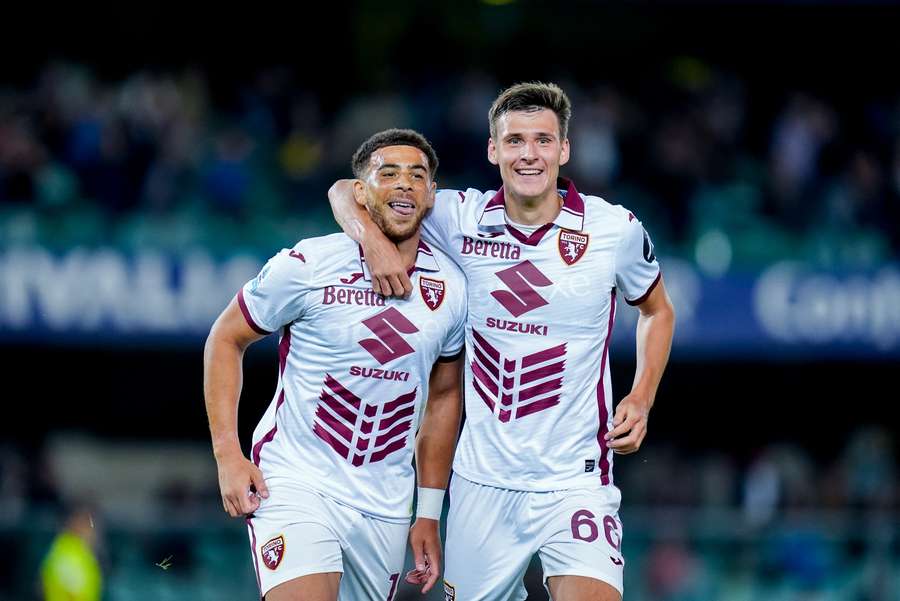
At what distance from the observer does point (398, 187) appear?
584 cm

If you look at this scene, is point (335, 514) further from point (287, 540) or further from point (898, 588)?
point (898, 588)

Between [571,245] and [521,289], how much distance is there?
278 mm

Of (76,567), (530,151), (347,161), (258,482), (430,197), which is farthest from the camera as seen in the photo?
(347,161)

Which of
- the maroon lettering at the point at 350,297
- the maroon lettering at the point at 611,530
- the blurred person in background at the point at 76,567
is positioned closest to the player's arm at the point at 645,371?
the maroon lettering at the point at 611,530

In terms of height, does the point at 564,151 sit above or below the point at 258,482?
above

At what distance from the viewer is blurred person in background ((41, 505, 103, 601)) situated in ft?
35.8

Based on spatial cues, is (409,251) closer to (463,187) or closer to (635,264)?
(635,264)

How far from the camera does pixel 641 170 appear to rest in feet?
48.2

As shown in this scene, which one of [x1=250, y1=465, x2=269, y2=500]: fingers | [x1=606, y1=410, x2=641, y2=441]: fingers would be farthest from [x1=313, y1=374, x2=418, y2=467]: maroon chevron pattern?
[x1=606, y1=410, x2=641, y2=441]: fingers

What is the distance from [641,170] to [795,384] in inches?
158

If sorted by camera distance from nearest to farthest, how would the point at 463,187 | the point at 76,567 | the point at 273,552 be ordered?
the point at 273,552
the point at 76,567
the point at 463,187

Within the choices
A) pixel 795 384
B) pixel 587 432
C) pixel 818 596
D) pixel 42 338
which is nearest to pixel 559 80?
pixel 795 384

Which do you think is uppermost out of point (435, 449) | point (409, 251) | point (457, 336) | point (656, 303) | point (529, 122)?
point (529, 122)

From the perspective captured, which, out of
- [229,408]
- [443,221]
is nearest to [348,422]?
[229,408]
